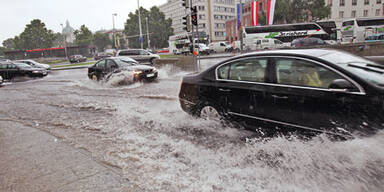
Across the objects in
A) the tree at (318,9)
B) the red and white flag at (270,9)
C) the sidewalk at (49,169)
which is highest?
the tree at (318,9)

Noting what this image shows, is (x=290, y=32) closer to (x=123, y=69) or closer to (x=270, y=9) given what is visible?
(x=270, y=9)

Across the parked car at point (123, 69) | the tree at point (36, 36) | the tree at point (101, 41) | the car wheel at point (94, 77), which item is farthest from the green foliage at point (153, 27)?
the parked car at point (123, 69)

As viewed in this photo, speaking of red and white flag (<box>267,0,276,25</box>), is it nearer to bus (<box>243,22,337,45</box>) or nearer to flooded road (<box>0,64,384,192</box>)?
bus (<box>243,22,337,45</box>)

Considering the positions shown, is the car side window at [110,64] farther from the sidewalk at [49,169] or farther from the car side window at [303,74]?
the car side window at [303,74]

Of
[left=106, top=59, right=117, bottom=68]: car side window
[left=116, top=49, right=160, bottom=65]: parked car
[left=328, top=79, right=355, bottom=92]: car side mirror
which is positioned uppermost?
[left=116, top=49, right=160, bottom=65]: parked car

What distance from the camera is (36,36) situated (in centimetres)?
9294

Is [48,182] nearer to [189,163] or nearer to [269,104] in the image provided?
[189,163]

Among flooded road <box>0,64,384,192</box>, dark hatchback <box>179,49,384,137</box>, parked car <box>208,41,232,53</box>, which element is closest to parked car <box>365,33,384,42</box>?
parked car <box>208,41,232,53</box>

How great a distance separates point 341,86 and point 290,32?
33.8 metres

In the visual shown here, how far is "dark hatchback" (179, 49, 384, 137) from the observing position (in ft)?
9.92

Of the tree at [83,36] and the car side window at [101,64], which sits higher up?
the tree at [83,36]

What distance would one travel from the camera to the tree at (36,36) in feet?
306

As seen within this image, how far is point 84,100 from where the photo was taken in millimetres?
9133

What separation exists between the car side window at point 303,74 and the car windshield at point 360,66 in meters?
0.21
